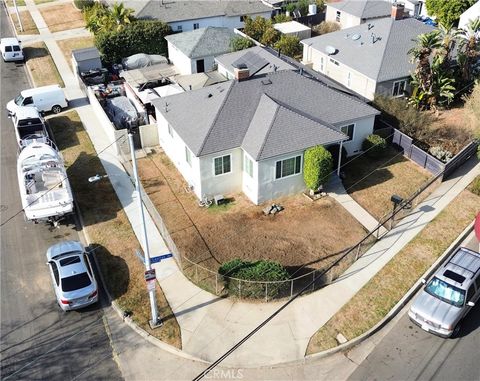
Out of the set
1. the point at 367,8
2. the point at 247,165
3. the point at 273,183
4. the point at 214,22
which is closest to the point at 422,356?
the point at 273,183

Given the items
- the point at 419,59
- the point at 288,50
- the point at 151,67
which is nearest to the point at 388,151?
the point at 419,59

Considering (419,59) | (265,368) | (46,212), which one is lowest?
(265,368)

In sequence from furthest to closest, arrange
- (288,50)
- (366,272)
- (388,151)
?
1. (288,50)
2. (388,151)
3. (366,272)

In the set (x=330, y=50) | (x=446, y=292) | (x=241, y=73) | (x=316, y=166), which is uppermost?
(x=241, y=73)

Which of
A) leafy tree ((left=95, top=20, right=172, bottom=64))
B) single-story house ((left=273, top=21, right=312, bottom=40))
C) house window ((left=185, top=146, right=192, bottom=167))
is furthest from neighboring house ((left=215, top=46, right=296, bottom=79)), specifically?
single-story house ((left=273, top=21, right=312, bottom=40))

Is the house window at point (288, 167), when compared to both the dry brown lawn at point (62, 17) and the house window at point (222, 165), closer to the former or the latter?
the house window at point (222, 165)

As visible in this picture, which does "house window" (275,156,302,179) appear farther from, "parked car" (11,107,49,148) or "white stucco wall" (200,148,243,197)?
"parked car" (11,107,49,148)

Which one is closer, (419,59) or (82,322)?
(82,322)

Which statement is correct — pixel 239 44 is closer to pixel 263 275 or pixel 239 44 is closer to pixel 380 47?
pixel 380 47

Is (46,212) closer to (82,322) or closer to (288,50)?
(82,322)
